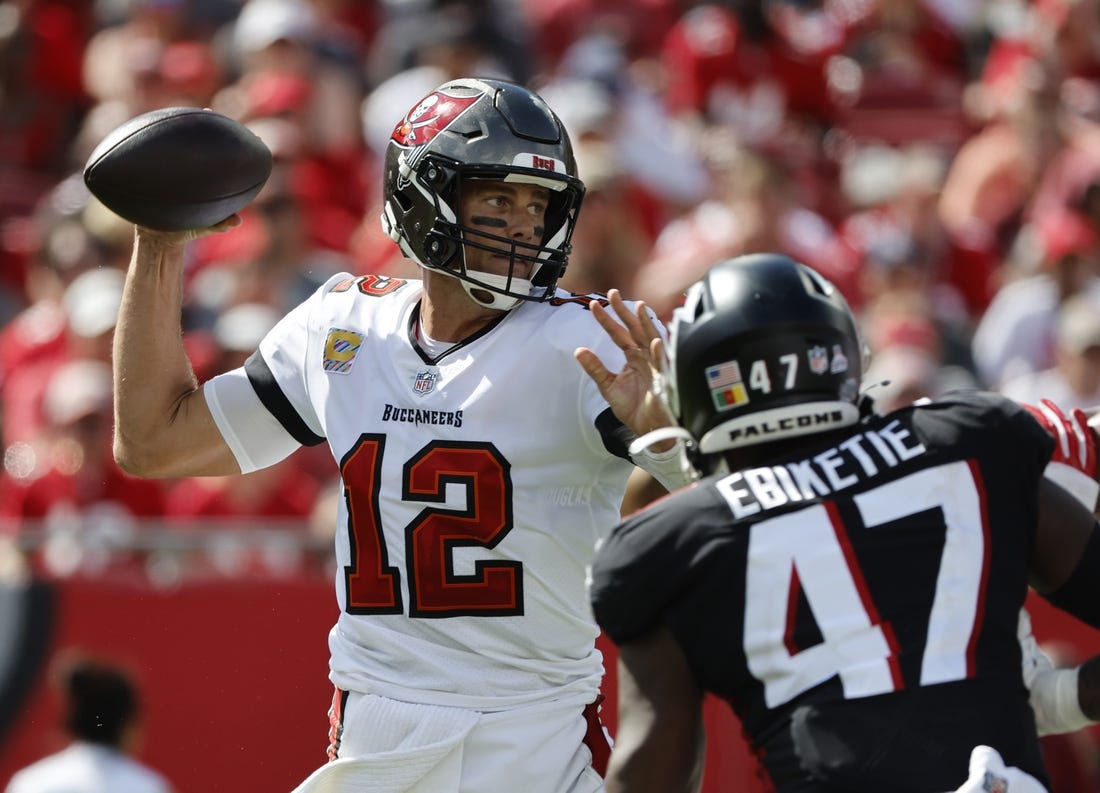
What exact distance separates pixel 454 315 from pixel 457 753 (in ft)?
3.31

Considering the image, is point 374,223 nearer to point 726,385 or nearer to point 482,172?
point 482,172

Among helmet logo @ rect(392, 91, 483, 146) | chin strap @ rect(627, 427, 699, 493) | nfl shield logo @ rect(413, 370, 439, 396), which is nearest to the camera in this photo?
chin strap @ rect(627, 427, 699, 493)

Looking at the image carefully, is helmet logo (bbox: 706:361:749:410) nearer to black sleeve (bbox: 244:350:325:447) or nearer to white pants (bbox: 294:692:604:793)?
white pants (bbox: 294:692:604:793)

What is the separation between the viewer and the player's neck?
4.13m

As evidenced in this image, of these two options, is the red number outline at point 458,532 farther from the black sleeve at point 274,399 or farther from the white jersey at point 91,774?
the white jersey at point 91,774

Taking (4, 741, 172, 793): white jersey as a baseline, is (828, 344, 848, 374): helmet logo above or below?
above

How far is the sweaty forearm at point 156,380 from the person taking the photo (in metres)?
4.22

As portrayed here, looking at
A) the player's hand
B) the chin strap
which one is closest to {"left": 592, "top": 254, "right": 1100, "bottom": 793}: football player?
the chin strap

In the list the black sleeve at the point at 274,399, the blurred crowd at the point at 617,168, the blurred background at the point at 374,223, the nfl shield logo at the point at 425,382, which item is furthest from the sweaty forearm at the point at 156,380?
the blurred crowd at the point at 617,168

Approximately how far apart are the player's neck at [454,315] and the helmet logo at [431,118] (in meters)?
0.32

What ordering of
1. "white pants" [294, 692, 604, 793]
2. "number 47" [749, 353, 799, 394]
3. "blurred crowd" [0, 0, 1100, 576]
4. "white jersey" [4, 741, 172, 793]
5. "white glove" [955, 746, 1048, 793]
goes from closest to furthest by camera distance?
"white glove" [955, 746, 1048, 793] → "number 47" [749, 353, 799, 394] → "white pants" [294, 692, 604, 793] → "white jersey" [4, 741, 172, 793] → "blurred crowd" [0, 0, 1100, 576]

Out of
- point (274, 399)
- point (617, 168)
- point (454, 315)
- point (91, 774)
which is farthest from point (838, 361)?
point (617, 168)

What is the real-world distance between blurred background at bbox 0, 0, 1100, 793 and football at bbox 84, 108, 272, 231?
192 centimetres

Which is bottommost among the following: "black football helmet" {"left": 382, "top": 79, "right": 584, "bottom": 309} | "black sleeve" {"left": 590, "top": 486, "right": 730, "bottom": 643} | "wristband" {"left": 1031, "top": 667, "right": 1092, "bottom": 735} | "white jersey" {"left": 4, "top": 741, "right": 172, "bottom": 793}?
"white jersey" {"left": 4, "top": 741, "right": 172, "bottom": 793}
